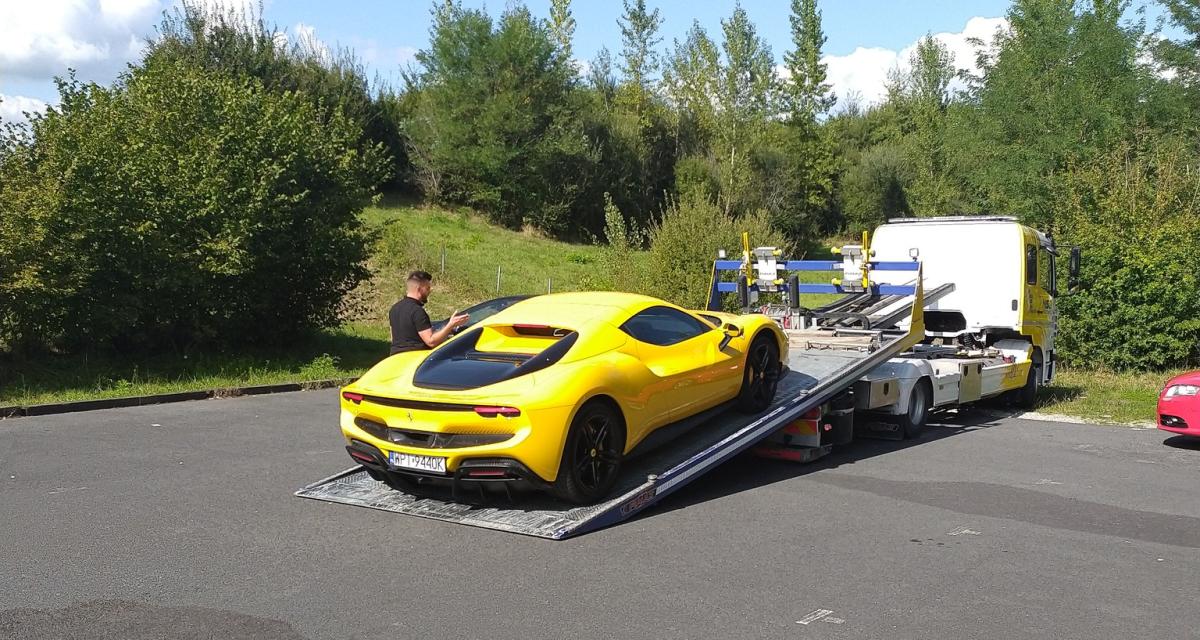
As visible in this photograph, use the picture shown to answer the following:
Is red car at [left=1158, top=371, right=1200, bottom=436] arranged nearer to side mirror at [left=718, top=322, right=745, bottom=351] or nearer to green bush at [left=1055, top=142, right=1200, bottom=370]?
side mirror at [left=718, top=322, right=745, bottom=351]

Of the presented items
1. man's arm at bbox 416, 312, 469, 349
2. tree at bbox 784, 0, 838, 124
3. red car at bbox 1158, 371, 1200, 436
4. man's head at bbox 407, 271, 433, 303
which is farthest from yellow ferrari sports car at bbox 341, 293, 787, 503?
tree at bbox 784, 0, 838, 124

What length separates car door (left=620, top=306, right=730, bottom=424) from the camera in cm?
823

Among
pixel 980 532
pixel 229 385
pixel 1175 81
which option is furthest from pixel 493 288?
pixel 1175 81

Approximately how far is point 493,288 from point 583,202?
55.4 feet

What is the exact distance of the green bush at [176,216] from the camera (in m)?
14.1

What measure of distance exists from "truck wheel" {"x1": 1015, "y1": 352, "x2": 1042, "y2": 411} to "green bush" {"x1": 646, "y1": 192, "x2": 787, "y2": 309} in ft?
29.4

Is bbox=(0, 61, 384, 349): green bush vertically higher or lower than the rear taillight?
higher

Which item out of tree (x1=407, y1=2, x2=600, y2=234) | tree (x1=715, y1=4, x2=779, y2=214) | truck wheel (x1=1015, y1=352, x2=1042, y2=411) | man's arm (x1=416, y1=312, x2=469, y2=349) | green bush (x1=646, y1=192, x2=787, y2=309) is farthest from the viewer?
tree (x1=715, y1=4, x2=779, y2=214)

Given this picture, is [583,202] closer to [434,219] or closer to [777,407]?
[434,219]

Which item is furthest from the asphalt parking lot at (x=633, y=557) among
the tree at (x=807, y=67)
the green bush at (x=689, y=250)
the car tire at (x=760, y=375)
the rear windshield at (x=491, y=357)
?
the tree at (x=807, y=67)

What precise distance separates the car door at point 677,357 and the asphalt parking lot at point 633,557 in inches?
31.8

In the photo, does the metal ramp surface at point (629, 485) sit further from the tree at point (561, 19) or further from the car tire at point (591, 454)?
the tree at point (561, 19)

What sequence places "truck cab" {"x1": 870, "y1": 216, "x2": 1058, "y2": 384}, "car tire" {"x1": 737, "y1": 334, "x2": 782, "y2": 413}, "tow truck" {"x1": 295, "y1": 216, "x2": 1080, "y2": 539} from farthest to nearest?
"truck cab" {"x1": 870, "y1": 216, "x2": 1058, "y2": 384}, "car tire" {"x1": 737, "y1": 334, "x2": 782, "y2": 413}, "tow truck" {"x1": 295, "y1": 216, "x2": 1080, "y2": 539}

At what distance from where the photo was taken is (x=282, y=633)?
A: 203 inches
